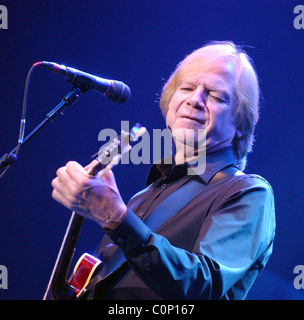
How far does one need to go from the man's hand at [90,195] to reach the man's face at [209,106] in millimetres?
806

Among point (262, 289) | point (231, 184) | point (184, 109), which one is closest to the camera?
point (231, 184)

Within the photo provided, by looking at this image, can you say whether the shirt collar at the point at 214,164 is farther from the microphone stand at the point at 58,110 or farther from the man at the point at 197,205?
the microphone stand at the point at 58,110

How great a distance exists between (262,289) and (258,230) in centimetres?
160

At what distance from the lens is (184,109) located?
183 cm

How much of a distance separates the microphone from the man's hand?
2.31ft

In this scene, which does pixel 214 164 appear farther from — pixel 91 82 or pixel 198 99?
pixel 91 82

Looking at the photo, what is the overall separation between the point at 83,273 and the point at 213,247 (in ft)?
1.86

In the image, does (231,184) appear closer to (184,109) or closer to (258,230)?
(258,230)

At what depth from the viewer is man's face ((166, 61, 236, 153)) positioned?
179cm

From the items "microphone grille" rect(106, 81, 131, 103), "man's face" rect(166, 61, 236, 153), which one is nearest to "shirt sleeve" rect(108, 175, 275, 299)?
"man's face" rect(166, 61, 236, 153)

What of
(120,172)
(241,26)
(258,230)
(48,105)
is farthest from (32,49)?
(258,230)

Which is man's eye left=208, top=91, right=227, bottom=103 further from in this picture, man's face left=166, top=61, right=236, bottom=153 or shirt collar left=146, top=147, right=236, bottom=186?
shirt collar left=146, top=147, right=236, bottom=186

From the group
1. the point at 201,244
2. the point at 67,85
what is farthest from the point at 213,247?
the point at 67,85

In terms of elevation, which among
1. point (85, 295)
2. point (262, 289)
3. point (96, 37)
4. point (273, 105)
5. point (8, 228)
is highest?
point (96, 37)
